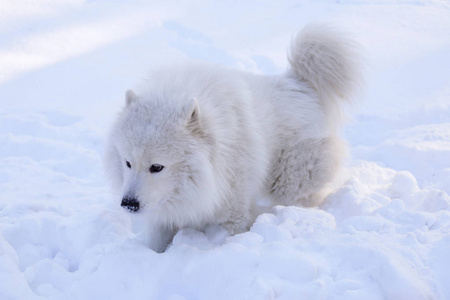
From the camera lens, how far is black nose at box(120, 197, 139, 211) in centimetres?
311

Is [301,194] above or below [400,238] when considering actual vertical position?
below

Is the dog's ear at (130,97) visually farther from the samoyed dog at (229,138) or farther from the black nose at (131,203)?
the black nose at (131,203)

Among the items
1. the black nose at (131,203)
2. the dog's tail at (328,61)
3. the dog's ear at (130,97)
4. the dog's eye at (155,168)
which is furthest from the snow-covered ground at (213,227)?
the dog's ear at (130,97)

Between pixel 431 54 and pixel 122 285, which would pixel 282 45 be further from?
pixel 122 285

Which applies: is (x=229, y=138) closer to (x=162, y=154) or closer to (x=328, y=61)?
(x=162, y=154)

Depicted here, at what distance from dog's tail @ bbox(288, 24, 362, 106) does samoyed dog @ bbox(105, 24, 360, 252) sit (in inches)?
0.4

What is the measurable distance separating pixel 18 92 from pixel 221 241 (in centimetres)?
436

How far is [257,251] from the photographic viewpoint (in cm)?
288

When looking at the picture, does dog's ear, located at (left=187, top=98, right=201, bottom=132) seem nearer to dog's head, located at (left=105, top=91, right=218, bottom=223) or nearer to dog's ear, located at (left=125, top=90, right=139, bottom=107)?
dog's head, located at (left=105, top=91, right=218, bottom=223)

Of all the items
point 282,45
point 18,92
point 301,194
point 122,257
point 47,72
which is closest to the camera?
point 122,257

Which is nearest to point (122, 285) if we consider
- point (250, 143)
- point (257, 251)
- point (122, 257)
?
point (122, 257)

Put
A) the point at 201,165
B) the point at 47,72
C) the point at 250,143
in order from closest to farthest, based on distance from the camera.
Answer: the point at 201,165, the point at 250,143, the point at 47,72

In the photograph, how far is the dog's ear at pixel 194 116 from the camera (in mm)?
3229

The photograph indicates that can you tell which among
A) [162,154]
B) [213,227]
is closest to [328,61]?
[213,227]
